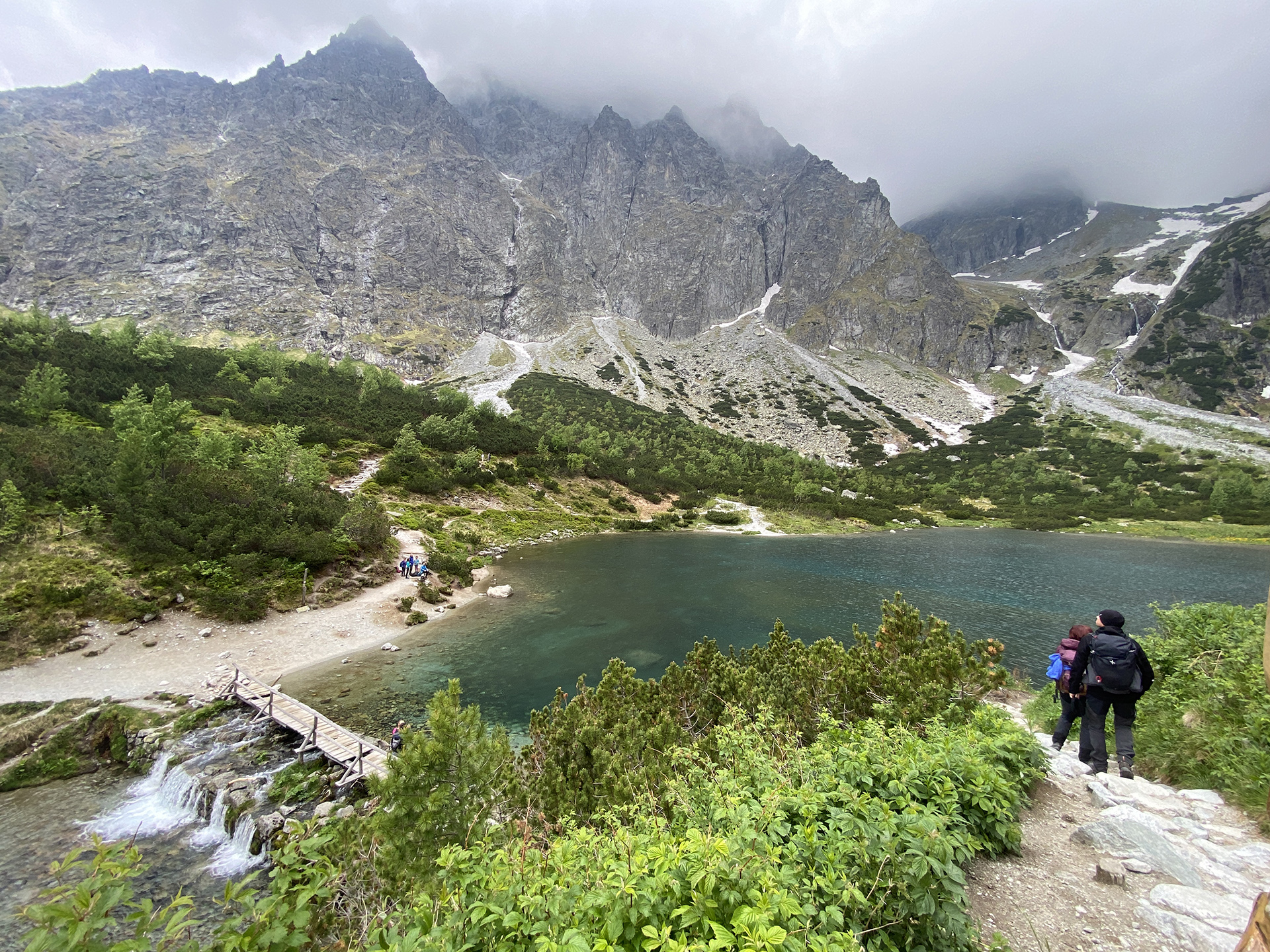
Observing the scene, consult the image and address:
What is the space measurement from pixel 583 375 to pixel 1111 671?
14109cm

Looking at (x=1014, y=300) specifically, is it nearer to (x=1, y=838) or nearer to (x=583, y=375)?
(x=583, y=375)

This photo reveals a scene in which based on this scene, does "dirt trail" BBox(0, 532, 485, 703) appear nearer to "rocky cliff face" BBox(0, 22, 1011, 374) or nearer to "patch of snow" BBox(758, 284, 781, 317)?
"rocky cliff face" BBox(0, 22, 1011, 374)

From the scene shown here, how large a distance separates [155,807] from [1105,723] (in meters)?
20.1

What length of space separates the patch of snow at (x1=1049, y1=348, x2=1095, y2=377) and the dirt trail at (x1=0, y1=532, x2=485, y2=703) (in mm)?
188406

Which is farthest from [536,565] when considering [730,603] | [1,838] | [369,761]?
[1,838]

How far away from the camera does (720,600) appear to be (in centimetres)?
3133

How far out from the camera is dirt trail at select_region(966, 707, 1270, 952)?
13.9ft

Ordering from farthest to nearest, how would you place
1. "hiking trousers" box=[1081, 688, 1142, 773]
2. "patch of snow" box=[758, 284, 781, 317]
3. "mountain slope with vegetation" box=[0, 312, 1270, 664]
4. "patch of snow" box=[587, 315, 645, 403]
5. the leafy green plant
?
"patch of snow" box=[758, 284, 781, 317] → "patch of snow" box=[587, 315, 645, 403] → "mountain slope with vegetation" box=[0, 312, 1270, 664] → "hiking trousers" box=[1081, 688, 1142, 773] → the leafy green plant

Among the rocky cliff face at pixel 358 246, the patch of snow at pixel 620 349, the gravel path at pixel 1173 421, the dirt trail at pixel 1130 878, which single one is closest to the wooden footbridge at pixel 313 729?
the dirt trail at pixel 1130 878

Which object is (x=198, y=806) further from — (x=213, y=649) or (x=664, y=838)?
(x=664, y=838)

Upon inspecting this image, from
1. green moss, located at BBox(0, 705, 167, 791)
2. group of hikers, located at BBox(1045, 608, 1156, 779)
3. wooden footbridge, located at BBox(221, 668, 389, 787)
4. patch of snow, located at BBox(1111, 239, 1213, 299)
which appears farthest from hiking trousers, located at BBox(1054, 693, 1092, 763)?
patch of snow, located at BBox(1111, 239, 1213, 299)

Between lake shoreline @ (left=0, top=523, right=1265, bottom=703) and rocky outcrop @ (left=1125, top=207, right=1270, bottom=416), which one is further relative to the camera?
rocky outcrop @ (left=1125, top=207, right=1270, bottom=416)

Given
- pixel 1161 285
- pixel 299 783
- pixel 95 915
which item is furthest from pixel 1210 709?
pixel 1161 285

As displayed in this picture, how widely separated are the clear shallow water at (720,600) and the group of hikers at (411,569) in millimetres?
4898
